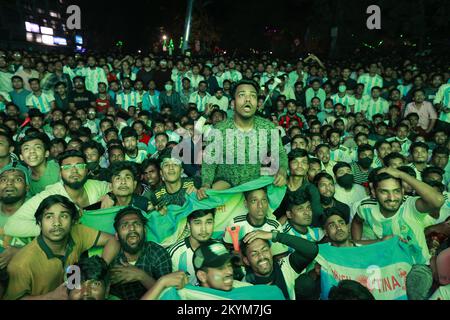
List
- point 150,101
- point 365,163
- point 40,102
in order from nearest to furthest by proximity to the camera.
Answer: point 365,163 < point 40,102 < point 150,101

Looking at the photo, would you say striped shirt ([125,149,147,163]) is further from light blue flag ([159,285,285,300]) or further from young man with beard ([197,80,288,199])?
light blue flag ([159,285,285,300])

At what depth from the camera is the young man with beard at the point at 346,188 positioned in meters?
5.16

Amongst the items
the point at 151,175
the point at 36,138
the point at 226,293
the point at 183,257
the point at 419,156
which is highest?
the point at 36,138

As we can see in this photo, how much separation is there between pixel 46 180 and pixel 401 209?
4.32 meters

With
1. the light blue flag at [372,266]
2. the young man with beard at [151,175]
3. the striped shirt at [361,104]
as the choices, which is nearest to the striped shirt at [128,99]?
the young man with beard at [151,175]

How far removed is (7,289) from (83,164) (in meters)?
1.80

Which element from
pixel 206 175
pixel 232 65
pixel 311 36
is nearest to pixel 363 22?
pixel 311 36

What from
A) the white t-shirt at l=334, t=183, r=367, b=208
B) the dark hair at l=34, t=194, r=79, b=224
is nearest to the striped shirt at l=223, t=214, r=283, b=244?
the white t-shirt at l=334, t=183, r=367, b=208

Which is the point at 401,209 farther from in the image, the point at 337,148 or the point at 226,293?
the point at 337,148

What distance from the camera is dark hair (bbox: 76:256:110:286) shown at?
298cm

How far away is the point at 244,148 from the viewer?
4.24 metres

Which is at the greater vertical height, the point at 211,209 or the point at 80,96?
the point at 80,96

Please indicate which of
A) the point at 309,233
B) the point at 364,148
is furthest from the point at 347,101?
the point at 309,233

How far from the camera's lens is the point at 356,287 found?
301 cm
